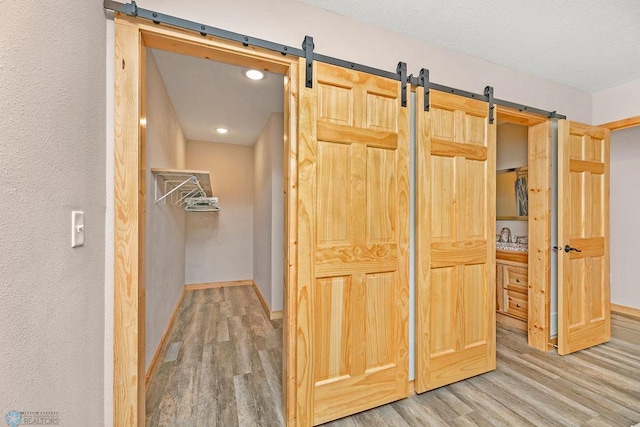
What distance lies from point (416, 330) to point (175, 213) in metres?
3.13

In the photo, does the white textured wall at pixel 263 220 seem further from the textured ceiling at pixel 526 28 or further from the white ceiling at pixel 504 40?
the textured ceiling at pixel 526 28

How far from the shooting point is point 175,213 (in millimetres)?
3486

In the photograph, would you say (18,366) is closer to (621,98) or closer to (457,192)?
(457,192)

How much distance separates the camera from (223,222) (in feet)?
16.1

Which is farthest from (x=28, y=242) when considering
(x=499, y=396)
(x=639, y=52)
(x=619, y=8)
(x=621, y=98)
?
(x=621, y=98)

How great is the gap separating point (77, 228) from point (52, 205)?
19 cm

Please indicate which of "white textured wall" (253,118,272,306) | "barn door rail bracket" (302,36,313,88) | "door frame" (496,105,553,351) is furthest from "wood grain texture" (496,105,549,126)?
"white textured wall" (253,118,272,306)

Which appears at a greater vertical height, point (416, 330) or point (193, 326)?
point (416, 330)

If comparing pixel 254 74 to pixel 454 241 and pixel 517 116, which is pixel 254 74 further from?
pixel 517 116

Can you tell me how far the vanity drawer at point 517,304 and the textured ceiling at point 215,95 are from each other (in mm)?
3440

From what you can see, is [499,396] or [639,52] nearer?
[499,396]

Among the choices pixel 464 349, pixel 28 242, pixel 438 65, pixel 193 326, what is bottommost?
pixel 193 326

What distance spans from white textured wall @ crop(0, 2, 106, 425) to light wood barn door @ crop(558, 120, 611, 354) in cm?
338

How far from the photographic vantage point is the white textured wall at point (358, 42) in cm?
147
